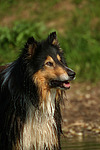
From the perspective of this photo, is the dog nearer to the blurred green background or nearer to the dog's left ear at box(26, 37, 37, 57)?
the dog's left ear at box(26, 37, 37, 57)

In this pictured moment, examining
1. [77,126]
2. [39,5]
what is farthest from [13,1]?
[77,126]

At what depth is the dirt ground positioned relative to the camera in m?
9.29

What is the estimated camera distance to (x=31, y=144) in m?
6.24

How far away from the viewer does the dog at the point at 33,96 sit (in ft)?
19.6

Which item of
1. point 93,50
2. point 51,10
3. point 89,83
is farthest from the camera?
point 51,10

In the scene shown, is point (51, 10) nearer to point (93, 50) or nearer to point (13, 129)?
point (93, 50)

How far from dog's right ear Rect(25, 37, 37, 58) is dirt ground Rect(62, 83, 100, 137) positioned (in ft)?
11.1

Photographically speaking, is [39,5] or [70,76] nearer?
[70,76]

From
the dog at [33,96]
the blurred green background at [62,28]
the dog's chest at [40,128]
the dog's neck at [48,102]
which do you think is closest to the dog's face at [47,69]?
the dog at [33,96]

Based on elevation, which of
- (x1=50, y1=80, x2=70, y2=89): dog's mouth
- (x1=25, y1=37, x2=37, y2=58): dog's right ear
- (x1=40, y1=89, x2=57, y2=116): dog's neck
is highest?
(x1=25, y1=37, x2=37, y2=58): dog's right ear

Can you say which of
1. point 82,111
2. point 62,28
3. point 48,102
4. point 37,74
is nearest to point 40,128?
point 48,102

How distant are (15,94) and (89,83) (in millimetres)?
7349

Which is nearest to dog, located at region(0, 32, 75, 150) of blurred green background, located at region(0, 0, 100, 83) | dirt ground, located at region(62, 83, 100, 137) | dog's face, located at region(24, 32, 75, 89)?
dog's face, located at region(24, 32, 75, 89)

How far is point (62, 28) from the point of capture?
17.4m
